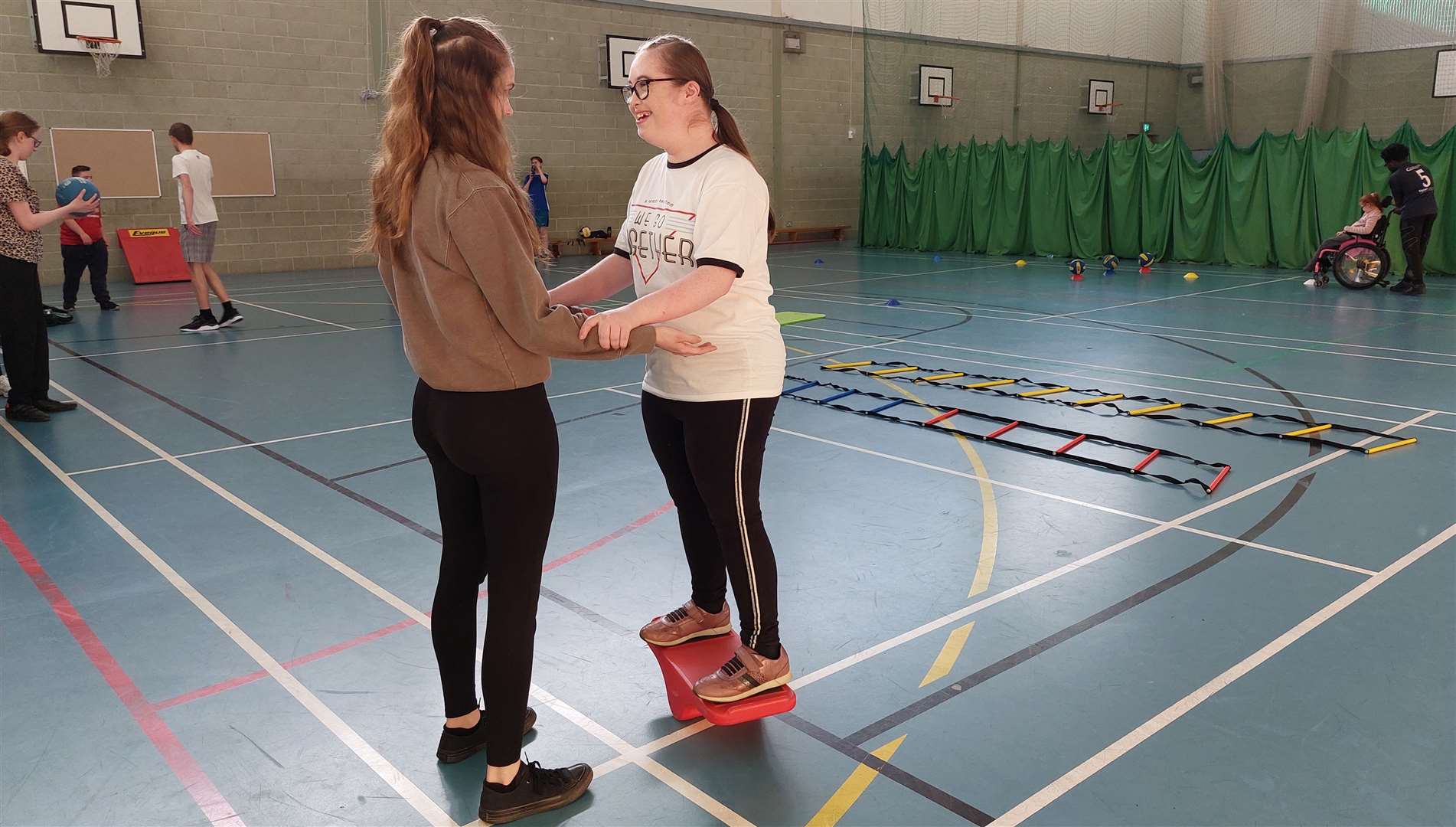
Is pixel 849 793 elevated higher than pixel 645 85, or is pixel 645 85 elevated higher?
pixel 645 85

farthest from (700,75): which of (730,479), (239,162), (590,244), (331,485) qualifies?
(590,244)

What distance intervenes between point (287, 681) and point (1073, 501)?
335 centimetres

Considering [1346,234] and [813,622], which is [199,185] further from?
[1346,234]

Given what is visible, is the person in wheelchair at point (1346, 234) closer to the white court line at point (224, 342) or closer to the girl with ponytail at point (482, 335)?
the white court line at point (224, 342)

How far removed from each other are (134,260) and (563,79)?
24.9ft

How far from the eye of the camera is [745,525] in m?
2.53

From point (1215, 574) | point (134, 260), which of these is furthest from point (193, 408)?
point (134, 260)

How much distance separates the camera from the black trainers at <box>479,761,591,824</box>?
87.9 inches

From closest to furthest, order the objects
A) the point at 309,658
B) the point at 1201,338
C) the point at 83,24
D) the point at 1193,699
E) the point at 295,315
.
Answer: the point at 1193,699 → the point at 309,658 → the point at 1201,338 → the point at 295,315 → the point at 83,24

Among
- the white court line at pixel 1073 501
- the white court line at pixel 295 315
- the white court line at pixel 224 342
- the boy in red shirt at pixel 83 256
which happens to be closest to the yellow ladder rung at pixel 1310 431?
the white court line at pixel 1073 501

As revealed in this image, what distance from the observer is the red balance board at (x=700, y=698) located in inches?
100

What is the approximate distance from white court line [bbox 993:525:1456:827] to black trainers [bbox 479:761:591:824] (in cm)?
99

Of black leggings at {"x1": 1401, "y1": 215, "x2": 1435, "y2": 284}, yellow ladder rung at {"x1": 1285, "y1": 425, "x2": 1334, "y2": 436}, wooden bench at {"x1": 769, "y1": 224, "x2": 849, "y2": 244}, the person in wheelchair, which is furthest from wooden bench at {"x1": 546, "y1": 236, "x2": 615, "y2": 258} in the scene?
yellow ladder rung at {"x1": 1285, "y1": 425, "x2": 1334, "y2": 436}

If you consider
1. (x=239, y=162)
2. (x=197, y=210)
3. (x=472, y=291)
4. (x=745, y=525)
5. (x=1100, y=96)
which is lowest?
(x=745, y=525)
